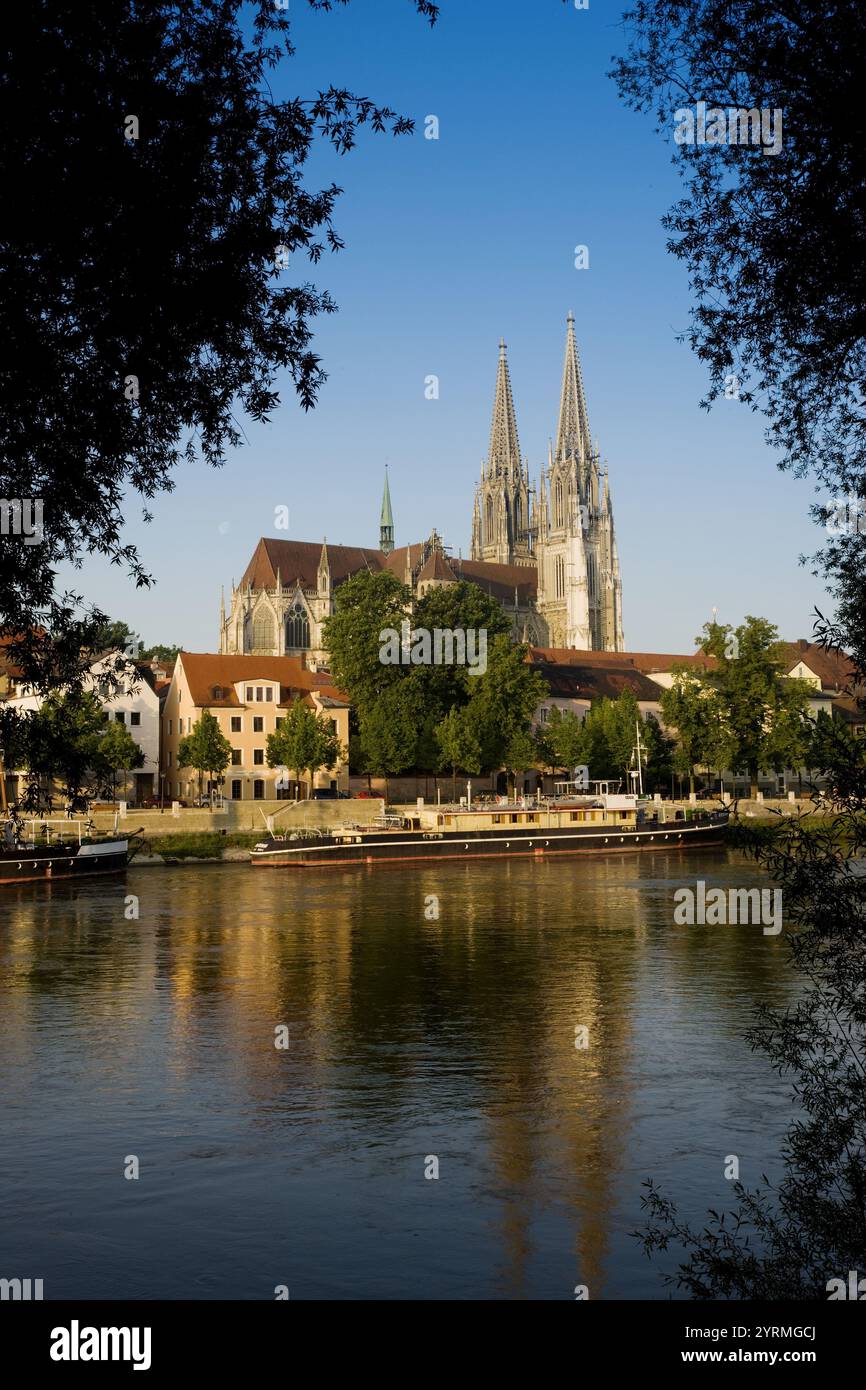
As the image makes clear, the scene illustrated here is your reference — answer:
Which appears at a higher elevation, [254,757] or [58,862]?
[254,757]

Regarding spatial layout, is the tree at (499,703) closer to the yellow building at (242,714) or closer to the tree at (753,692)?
the yellow building at (242,714)

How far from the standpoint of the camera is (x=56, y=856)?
61594mm

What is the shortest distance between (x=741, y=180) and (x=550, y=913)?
38412mm

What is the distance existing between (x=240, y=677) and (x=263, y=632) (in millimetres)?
43156

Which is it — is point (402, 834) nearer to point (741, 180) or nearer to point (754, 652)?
point (754, 652)

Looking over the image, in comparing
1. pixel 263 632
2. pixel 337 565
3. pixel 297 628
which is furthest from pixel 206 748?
pixel 337 565

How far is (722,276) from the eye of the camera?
1046cm

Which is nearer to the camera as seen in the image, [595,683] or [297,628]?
[595,683]

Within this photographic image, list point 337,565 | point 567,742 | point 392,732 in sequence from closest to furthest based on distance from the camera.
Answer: point 392,732, point 567,742, point 337,565

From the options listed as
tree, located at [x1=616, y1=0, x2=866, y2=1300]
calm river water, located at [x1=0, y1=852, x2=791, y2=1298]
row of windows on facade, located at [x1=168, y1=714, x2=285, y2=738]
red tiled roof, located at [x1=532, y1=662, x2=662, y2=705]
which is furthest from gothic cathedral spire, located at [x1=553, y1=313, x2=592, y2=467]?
tree, located at [x1=616, y1=0, x2=866, y2=1300]

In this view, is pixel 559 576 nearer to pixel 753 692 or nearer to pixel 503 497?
pixel 503 497

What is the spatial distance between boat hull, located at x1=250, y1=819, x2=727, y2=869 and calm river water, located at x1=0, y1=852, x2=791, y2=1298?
2569 cm

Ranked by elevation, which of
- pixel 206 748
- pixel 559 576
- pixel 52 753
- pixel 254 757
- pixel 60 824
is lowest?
pixel 60 824

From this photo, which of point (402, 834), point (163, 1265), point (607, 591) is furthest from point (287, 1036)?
point (607, 591)
